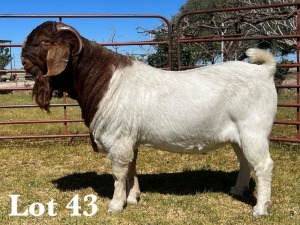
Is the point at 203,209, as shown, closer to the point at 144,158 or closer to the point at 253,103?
the point at 253,103

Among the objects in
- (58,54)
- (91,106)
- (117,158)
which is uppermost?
(58,54)

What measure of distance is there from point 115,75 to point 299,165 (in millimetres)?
3305

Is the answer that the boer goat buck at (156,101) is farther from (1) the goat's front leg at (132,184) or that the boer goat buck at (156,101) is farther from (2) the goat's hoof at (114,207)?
(1) the goat's front leg at (132,184)

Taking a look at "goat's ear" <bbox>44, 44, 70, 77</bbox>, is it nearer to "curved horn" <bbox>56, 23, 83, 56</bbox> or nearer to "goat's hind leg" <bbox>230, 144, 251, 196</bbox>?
"curved horn" <bbox>56, 23, 83, 56</bbox>

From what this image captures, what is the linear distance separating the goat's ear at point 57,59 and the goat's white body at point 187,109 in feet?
1.69

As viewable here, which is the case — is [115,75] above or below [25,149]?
above

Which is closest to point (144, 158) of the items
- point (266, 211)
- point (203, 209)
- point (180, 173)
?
point (180, 173)

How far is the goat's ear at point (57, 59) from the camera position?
3.77 metres

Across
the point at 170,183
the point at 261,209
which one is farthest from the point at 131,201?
the point at 261,209

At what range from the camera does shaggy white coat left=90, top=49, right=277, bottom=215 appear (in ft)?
12.5

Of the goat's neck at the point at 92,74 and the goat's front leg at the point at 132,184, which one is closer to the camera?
the goat's neck at the point at 92,74

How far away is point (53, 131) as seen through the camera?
27.7 feet

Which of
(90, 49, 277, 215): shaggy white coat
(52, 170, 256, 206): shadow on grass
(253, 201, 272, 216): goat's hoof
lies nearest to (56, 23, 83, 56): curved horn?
(90, 49, 277, 215): shaggy white coat

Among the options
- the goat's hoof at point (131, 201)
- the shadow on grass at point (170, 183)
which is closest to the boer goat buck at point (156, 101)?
the goat's hoof at point (131, 201)
